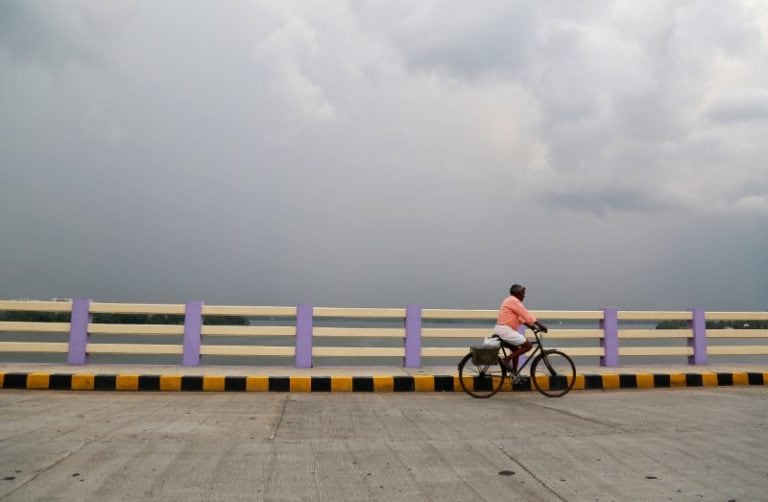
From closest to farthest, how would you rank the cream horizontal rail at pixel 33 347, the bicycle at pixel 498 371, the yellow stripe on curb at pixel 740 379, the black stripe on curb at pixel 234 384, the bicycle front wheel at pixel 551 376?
1. the bicycle at pixel 498 371
2. the bicycle front wheel at pixel 551 376
3. the black stripe on curb at pixel 234 384
4. the cream horizontal rail at pixel 33 347
5. the yellow stripe on curb at pixel 740 379

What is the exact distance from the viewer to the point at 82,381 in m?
8.81

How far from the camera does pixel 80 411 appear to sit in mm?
6621

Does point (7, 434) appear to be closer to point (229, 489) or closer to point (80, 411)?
point (80, 411)

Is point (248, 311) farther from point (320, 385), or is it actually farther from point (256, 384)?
point (320, 385)

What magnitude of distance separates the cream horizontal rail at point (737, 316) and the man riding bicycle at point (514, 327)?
5654 millimetres

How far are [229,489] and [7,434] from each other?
2.80 metres

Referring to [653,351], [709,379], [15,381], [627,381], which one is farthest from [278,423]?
[653,351]

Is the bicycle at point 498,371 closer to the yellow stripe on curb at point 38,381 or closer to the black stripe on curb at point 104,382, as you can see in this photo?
the black stripe on curb at point 104,382

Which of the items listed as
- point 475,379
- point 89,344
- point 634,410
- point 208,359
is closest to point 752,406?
point 634,410

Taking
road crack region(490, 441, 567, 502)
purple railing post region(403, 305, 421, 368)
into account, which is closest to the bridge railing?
purple railing post region(403, 305, 421, 368)

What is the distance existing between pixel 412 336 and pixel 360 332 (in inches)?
36.7

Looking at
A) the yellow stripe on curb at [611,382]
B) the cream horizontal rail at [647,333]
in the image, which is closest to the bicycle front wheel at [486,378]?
the yellow stripe on curb at [611,382]

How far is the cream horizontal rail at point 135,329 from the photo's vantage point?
32.5 ft

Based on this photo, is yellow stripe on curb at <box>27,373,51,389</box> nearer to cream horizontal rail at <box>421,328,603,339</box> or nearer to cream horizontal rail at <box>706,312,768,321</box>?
cream horizontal rail at <box>421,328,603,339</box>
